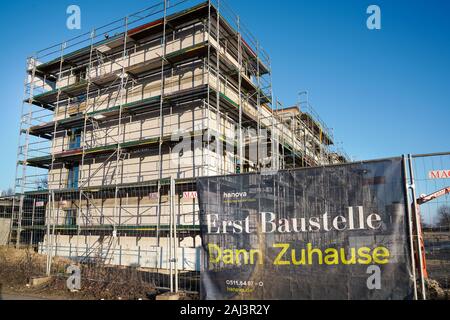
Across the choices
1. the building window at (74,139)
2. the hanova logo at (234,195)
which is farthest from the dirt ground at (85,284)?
the building window at (74,139)

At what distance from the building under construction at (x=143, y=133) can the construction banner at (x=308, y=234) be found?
662 centimetres

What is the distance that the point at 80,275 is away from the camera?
843cm

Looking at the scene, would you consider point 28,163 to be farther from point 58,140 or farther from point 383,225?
point 383,225

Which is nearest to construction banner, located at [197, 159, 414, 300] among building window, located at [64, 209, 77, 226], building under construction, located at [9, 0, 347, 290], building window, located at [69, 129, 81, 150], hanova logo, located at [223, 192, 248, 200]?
hanova logo, located at [223, 192, 248, 200]

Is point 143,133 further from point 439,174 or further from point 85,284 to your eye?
point 439,174

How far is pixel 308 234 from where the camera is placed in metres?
5.69

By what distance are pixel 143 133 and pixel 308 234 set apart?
13142 millimetres

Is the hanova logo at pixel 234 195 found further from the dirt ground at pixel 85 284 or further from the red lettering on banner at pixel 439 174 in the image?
the red lettering on banner at pixel 439 174

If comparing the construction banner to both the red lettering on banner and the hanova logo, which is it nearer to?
the hanova logo

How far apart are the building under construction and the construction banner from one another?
6.62m

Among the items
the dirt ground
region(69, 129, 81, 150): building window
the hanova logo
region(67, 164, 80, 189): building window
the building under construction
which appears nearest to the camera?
the hanova logo

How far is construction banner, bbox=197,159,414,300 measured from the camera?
5137mm

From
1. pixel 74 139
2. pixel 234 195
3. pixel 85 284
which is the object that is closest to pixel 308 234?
pixel 234 195
